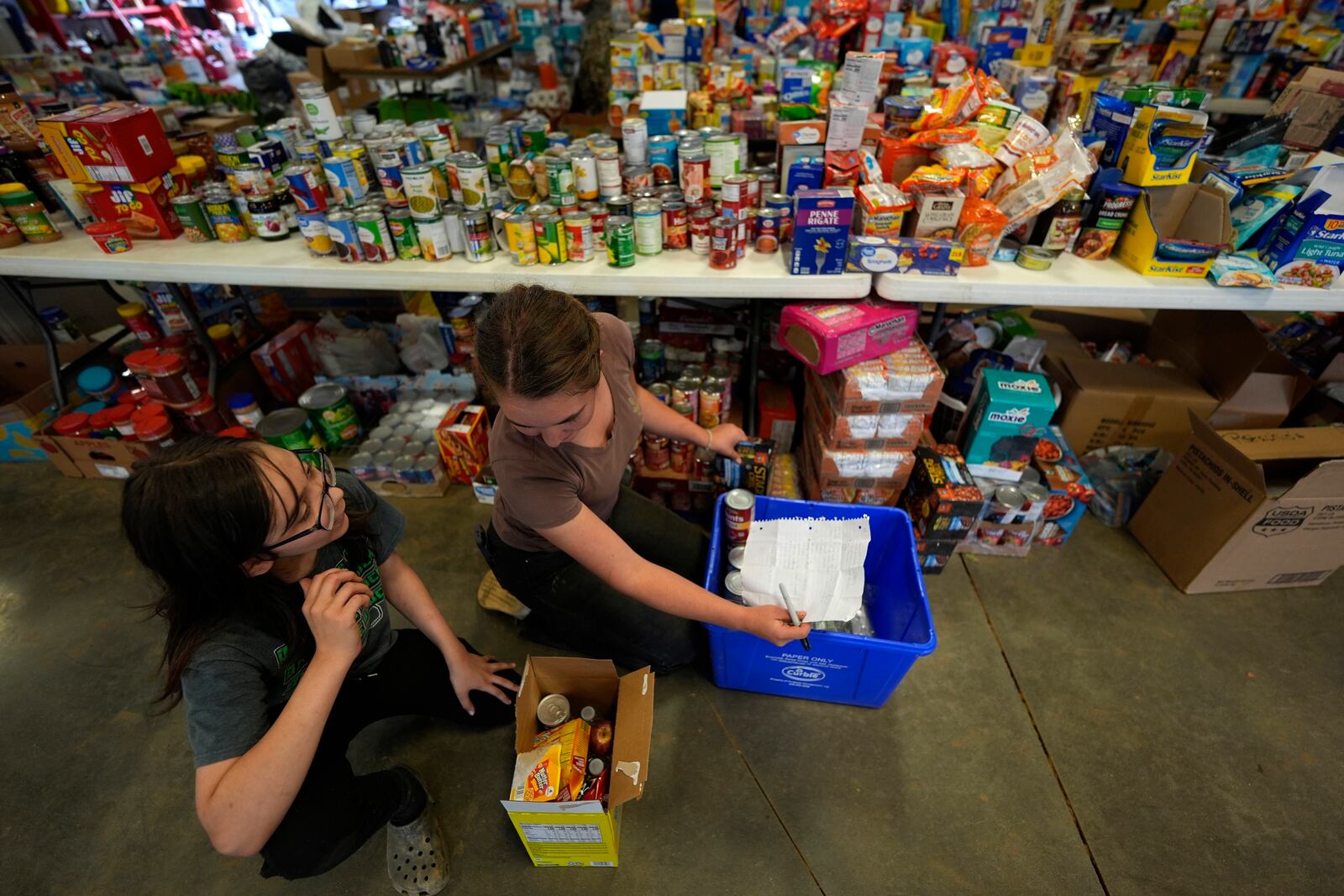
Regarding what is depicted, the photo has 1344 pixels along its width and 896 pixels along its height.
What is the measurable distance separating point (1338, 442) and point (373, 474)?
329 centimetres

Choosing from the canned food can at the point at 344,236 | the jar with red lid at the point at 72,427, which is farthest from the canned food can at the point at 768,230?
the jar with red lid at the point at 72,427

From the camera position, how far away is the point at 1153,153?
1.78 m

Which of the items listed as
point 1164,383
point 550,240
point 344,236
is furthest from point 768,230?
point 1164,383

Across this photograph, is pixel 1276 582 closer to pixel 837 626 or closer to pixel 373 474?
pixel 837 626

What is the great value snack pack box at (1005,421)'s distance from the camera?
1925 mm

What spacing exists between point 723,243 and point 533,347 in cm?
101

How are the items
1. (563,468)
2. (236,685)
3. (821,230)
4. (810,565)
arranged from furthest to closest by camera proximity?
(821,230) < (810,565) < (563,468) < (236,685)

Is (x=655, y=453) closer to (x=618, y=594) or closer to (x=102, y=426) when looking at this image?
(x=618, y=594)

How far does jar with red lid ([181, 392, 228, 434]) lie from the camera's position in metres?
2.50

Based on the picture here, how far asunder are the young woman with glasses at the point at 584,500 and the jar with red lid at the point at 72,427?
2078 mm

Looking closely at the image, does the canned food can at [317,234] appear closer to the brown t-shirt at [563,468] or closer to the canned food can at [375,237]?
the canned food can at [375,237]

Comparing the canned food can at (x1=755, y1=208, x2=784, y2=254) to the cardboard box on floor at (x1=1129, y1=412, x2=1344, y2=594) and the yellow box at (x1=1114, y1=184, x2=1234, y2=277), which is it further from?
the cardboard box on floor at (x1=1129, y1=412, x2=1344, y2=594)

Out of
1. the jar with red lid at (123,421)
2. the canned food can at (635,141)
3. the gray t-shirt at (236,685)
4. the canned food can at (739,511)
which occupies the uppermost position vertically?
the canned food can at (635,141)

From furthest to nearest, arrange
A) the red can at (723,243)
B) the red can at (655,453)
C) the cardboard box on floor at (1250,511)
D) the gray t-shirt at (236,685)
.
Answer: the red can at (655,453) < the red can at (723,243) < the cardboard box on floor at (1250,511) < the gray t-shirt at (236,685)
